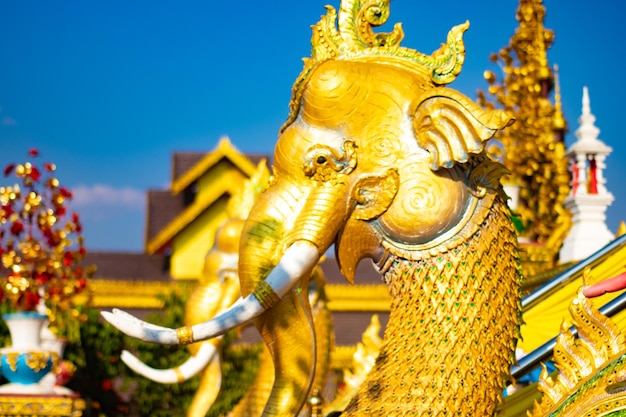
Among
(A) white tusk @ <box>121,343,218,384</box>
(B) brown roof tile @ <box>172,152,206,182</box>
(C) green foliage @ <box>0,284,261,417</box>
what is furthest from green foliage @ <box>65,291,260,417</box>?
(A) white tusk @ <box>121,343,218,384</box>

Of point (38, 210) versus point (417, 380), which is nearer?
point (417, 380)

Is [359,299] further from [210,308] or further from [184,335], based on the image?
[184,335]

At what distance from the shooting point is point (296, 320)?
8.57 ft

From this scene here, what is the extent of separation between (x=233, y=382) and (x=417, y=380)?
8.49 meters

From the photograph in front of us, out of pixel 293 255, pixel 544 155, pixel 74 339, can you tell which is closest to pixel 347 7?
pixel 293 255

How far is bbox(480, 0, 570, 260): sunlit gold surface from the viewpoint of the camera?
7.09 meters

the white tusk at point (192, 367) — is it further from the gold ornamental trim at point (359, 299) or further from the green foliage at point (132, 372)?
the gold ornamental trim at point (359, 299)

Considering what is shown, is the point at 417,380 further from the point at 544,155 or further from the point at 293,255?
the point at 544,155

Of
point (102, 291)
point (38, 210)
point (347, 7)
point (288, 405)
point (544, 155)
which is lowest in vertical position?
point (288, 405)

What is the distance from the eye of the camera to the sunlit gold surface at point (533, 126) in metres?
7.09

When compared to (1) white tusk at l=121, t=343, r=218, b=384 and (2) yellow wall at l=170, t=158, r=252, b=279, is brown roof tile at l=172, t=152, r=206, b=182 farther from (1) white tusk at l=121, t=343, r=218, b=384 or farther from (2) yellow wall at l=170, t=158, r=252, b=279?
(1) white tusk at l=121, t=343, r=218, b=384

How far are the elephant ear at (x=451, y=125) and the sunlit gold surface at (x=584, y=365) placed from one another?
389 mm

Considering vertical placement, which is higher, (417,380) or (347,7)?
(347,7)

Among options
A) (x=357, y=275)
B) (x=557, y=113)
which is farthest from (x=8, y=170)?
(x=357, y=275)
